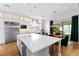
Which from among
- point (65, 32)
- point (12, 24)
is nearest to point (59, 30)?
point (65, 32)

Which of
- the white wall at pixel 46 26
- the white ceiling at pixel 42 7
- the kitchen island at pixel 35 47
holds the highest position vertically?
the white ceiling at pixel 42 7

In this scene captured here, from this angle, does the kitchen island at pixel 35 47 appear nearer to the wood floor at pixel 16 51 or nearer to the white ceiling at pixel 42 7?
the wood floor at pixel 16 51

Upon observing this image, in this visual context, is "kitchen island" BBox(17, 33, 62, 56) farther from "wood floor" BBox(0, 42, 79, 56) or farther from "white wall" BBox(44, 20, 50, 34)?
"white wall" BBox(44, 20, 50, 34)

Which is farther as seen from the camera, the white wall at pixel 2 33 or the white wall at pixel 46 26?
the white wall at pixel 46 26

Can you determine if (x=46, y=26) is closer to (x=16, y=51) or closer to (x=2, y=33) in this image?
(x=2, y=33)

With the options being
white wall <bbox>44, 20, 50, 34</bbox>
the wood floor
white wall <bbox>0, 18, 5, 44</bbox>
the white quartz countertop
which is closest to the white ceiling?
white wall <bbox>0, 18, 5, 44</bbox>

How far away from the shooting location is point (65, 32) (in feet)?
28.9

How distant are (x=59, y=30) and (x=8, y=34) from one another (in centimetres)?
517

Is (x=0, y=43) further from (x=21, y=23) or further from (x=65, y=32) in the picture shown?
(x=65, y=32)

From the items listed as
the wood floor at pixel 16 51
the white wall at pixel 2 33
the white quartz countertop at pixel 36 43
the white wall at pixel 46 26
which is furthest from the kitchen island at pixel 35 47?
the white wall at pixel 46 26

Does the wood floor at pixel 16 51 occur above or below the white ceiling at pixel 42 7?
below

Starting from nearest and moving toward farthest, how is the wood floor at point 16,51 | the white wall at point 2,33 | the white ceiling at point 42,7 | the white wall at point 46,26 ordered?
the wood floor at point 16,51 → the white ceiling at point 42,7 → the white wall at point 2,33 → the white wall at point 46,26

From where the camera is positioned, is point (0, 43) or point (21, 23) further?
point (21, 23)

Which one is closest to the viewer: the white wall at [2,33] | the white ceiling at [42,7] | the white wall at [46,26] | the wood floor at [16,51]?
the wood floor at [16,51]
